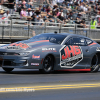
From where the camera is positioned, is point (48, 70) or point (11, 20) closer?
point (48, 70)

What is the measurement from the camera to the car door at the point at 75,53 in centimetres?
1066

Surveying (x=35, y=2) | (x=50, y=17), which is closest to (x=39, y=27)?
(x=50, y=17)

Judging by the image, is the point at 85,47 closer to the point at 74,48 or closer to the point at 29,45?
the point at 74,48

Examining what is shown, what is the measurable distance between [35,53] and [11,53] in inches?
29.5

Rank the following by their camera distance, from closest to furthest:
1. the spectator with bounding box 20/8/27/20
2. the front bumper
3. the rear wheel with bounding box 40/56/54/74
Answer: the front bumper < the rear wheel with bounding box 40/56/54/74 < the spectator with bounding box 20/8/27/20

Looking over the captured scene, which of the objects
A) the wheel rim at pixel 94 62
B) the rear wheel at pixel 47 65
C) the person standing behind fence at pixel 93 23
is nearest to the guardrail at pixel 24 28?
the person standing behind fence at pixel 93 23

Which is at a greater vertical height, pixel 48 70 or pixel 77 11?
pixel 77 11

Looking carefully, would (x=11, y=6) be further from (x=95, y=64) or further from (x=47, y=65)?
(x=47, y=65)

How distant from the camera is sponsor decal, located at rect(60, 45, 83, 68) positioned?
1058 centimetres

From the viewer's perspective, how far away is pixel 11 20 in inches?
795

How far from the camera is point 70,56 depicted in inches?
426

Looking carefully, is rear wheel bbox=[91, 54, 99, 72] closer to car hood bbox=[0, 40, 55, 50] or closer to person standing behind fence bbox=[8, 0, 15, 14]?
Answer: car hood bbox=[0, 40, 55, 50]

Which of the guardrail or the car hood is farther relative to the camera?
the guardrail

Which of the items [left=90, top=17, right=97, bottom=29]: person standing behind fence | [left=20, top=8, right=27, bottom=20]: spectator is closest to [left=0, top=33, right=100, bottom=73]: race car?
[left=20, top=8, right=27, bottom=20]: spectator
